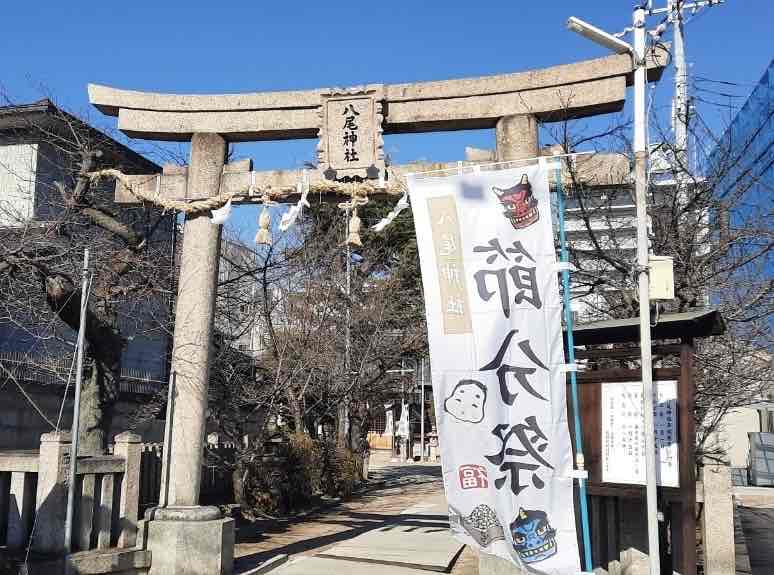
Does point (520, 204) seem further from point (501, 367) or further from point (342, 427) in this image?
point (342, 427)

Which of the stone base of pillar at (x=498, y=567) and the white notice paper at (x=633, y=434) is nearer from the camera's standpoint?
the white notice paper at (x=633, y=434)

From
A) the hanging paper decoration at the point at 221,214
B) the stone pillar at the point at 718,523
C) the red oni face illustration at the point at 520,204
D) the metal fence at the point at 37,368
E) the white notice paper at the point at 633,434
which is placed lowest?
the stone pillar at the point at 718,523

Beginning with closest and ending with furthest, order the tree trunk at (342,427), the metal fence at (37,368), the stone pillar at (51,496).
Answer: the stone pillar at (51,496)
the metal fence at (37,368)
the tree trunk at (342,427)

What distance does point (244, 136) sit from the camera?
10.2 meters

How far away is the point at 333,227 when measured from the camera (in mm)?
22562

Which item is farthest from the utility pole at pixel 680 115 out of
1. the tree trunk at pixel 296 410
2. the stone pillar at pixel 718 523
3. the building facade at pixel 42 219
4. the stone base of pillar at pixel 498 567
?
the tree trunk at pixel 296 410

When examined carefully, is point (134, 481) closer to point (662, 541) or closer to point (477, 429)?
point (477, 429)

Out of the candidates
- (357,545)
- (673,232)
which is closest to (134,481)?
(357,545)

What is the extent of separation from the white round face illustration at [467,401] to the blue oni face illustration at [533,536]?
863 mm

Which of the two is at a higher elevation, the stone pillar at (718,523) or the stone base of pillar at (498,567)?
the stone pillar at (718,523)

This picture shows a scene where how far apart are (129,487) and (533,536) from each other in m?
5.40

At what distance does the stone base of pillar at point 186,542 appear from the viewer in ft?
29.7

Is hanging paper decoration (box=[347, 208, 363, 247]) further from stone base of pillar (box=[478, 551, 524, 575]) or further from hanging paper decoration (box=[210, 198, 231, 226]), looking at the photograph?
stone base of pillar (box=[478, 551, 524, 575])

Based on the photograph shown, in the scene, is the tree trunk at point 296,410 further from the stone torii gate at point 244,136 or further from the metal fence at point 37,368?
the stone torii gate at point 244,136
